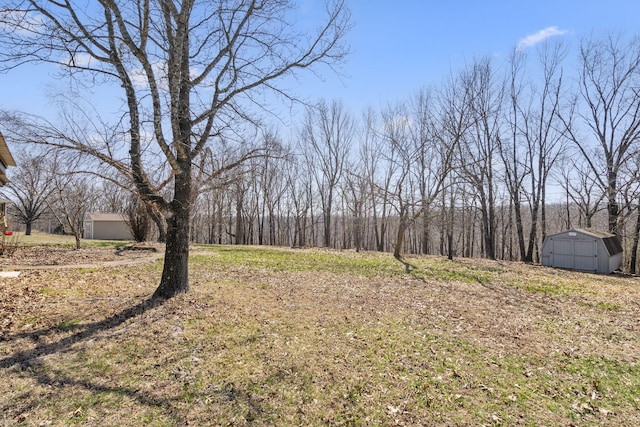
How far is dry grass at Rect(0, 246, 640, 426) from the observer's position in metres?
3.16

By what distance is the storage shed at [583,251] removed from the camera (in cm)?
1441


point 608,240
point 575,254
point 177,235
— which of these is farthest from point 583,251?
point 177,235

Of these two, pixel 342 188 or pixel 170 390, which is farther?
pixel 342 188

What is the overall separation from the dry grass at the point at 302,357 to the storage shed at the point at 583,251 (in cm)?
795

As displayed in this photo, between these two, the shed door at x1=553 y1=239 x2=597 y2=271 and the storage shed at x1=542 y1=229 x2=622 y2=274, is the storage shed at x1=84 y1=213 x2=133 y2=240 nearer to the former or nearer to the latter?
the storage shed at x1=542 y1=229 x2=622 y2=274

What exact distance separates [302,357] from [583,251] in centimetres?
1607

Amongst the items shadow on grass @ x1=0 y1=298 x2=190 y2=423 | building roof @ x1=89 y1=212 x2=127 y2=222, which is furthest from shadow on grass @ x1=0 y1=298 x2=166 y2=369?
building roof @ x1=89 y1=212 x2=127 y2=222

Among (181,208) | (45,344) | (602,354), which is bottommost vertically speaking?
(602,354)

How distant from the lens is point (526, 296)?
27.8 ft

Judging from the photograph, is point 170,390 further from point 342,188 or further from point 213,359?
point 342,188

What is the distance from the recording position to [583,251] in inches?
587

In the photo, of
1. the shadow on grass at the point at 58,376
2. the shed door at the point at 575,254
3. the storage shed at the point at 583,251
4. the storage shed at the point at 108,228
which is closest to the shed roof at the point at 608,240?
the storage shed at the point at 583,251

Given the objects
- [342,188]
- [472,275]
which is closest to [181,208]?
[472,275]

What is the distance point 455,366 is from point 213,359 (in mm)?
3018
